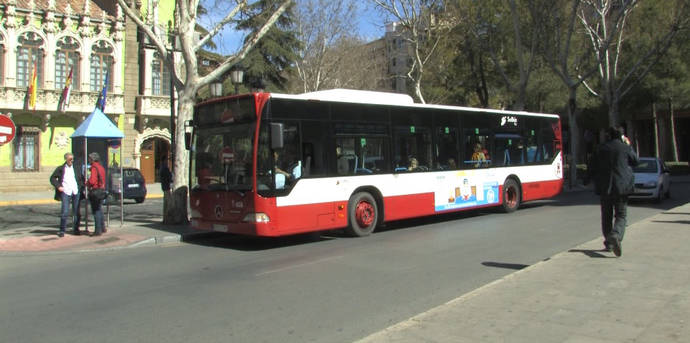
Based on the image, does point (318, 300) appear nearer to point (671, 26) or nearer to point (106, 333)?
point (106, 333)

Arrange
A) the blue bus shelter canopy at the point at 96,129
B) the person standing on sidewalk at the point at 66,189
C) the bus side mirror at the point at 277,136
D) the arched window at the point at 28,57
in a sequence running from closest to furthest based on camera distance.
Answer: the bus side mirror at the point at 277,136
the person standing on sidewalk at the point at 66,189
the blue bus shelter canopy at the point at 96,129
the arched window at the point at 28,57

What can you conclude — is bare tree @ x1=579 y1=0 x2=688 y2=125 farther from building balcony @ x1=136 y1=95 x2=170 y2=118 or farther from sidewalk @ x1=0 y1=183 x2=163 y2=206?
building balcony @ x1=136 y1=95 x2=170 y2=118

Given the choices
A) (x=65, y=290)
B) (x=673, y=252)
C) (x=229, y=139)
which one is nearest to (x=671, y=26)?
(x=673, y=252)

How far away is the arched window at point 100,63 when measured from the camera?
103 feet

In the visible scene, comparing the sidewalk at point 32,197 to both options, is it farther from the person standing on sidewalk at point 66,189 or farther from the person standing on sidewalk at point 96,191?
the person standing on sidewalk at point 96,191

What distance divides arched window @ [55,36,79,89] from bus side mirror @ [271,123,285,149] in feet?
83.7

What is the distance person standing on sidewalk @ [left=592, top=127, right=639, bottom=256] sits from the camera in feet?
24.0

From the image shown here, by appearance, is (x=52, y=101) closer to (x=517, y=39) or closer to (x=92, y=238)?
(x=92, y=238)

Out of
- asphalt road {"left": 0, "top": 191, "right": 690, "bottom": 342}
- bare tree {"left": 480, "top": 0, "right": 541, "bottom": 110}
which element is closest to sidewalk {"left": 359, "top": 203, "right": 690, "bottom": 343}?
asphalt road {"left": 0, "top": 191, "right": 690, "bottom": 342}

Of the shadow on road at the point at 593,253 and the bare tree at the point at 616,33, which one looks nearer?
the shadow on road at the point at 593,253

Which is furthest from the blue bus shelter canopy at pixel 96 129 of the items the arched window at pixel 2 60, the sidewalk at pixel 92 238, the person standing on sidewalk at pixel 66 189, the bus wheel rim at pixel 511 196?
the arched window at pixel 2 60

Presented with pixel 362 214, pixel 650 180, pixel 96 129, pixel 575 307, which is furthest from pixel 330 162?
pixel 650 180

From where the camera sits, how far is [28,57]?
96.6 ft

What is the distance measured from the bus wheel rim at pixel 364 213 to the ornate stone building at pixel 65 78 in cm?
2008
